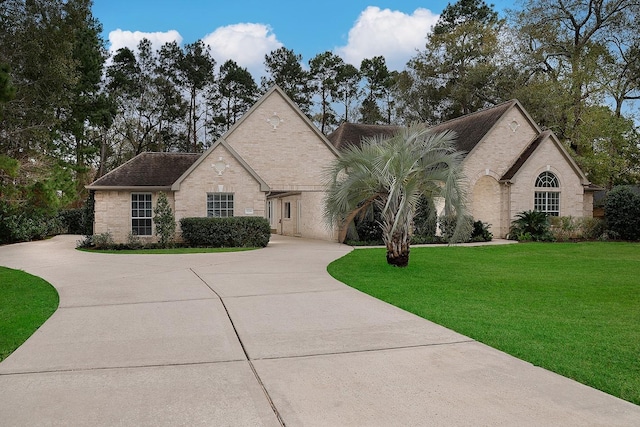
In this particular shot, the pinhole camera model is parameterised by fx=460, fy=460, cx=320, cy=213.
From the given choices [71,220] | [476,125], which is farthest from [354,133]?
[71,220]

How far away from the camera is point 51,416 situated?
3.58m

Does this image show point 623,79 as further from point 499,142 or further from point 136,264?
point 136,264

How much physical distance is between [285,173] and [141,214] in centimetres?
713

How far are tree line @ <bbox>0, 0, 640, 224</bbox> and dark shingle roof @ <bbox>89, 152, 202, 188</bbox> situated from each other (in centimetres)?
318

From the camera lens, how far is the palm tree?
12070 millimetres

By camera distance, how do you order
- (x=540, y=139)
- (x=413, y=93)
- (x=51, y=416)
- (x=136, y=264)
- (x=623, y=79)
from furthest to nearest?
1. (x=413, y=93)
2. (x=623, y=79)
3. (x=540, y=139)
4. (x=136, y=264)
5. (x=51, y=416)

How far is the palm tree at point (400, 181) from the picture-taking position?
475 inches

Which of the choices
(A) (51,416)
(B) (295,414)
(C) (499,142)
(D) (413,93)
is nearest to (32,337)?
(A) (51,416)

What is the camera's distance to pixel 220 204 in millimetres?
21172

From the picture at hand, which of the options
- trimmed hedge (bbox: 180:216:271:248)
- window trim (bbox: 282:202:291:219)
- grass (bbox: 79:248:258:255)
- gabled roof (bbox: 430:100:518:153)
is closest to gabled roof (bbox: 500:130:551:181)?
gabled roof (bbox: 430:100:518:153)

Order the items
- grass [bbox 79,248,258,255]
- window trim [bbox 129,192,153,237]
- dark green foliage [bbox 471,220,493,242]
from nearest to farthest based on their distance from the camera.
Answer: grass [bbox 79,248,258,255], window trim [bbox 129,192,153,237], dark green foliage [bbox 471,220,493,242]

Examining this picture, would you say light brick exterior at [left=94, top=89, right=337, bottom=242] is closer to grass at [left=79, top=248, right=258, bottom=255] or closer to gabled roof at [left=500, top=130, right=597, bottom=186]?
grass at [left=79, top=248, right=258, bottom=255]

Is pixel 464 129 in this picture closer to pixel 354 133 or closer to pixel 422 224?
pixel 354 133

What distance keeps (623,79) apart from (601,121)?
7482 mm
